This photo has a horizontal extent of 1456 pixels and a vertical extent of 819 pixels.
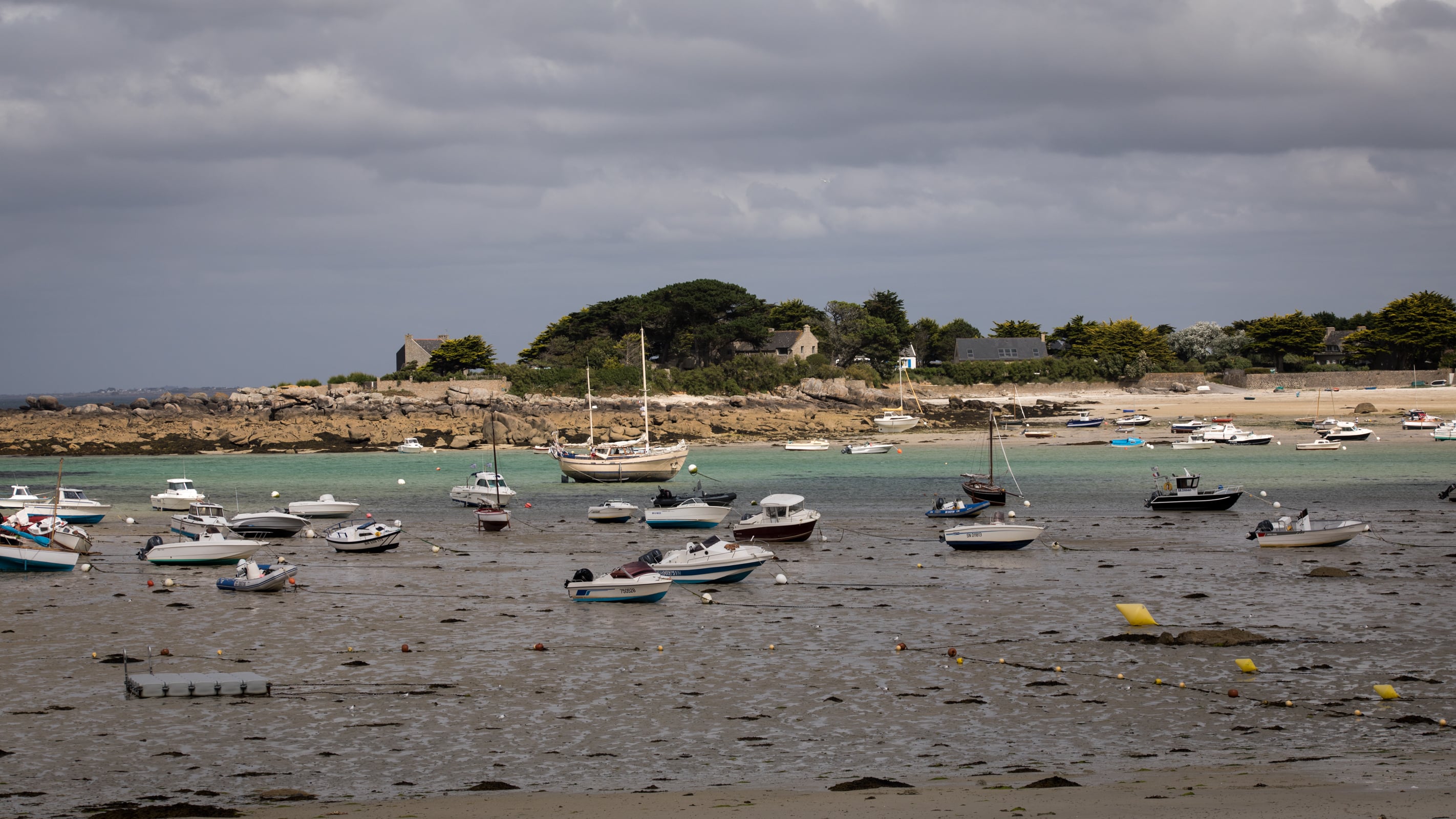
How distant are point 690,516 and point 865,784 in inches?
1048

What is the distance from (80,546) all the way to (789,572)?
810 inches

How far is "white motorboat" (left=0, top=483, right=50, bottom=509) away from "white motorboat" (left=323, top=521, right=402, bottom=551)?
1653cm

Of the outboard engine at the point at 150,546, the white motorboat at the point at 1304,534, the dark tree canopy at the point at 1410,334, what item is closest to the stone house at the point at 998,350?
the dark tree canopy at the point at 1410,334

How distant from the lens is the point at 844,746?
15391 mm

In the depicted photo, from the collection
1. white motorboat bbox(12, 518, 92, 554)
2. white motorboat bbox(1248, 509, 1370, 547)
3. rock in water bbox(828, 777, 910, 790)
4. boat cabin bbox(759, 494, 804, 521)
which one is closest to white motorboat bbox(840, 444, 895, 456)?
boat cabin bbox(759, 494, 804, 521)

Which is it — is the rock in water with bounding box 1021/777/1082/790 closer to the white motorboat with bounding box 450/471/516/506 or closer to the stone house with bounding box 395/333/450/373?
the white motorboat with bounding box 450/471/516/506

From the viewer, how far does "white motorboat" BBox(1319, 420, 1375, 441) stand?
7662 cm

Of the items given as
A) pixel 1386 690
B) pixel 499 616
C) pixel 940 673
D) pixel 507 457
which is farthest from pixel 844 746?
pixel 507 457

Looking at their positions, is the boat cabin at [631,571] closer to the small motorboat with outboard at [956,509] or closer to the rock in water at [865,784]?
the rock in water at [865,784]

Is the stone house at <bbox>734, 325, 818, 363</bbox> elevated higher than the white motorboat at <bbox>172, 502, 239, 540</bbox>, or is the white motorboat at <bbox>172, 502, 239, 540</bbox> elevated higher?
the stone house at <bbox>734, 325, 818, 363</bbox>

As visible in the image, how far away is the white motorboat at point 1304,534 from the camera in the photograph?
3231 centimetres

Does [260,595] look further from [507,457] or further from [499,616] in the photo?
[507,457]

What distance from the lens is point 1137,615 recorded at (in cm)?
2234

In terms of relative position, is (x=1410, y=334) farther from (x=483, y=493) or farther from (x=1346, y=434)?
(x=483, y=493)
